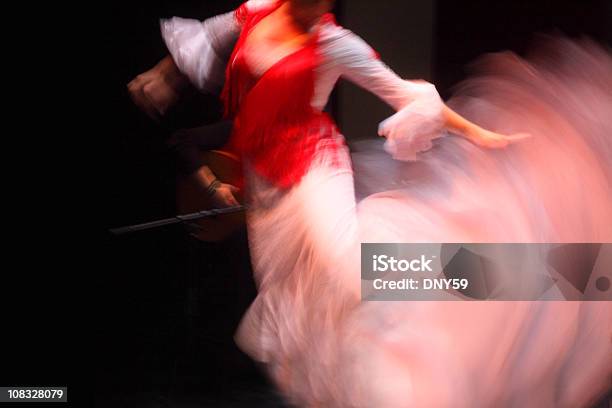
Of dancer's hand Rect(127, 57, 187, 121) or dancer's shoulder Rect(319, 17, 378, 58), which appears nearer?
dancer's shoulder Rect(319, 17, 378, 58)

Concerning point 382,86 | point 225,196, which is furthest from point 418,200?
point 225,196

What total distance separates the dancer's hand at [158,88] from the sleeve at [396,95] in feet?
0.97

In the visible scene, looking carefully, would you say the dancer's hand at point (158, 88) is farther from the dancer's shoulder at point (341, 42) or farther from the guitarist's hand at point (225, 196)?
the dancer's shoulder at point (341, 42)

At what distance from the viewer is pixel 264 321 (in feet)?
5.59

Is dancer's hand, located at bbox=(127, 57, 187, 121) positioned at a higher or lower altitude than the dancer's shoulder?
lower

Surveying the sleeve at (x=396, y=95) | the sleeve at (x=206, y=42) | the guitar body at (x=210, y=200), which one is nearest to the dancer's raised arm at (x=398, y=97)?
the sleeve at (x=396, y=95)

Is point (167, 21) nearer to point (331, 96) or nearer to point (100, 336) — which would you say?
point (331, 96)

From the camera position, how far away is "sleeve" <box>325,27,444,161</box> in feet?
5.27

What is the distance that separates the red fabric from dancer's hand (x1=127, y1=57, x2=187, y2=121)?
0.10 m

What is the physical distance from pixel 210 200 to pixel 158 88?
0.23m

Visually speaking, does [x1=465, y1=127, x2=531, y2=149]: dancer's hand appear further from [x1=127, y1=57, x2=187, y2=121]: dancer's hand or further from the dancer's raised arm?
[x1=127, y1=57, x2=187, y2=121]: dancer's hand

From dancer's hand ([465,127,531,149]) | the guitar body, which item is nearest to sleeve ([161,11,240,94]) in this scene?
the guitar body

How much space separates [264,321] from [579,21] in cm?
77

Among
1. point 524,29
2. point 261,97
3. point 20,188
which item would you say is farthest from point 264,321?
point 524,29
